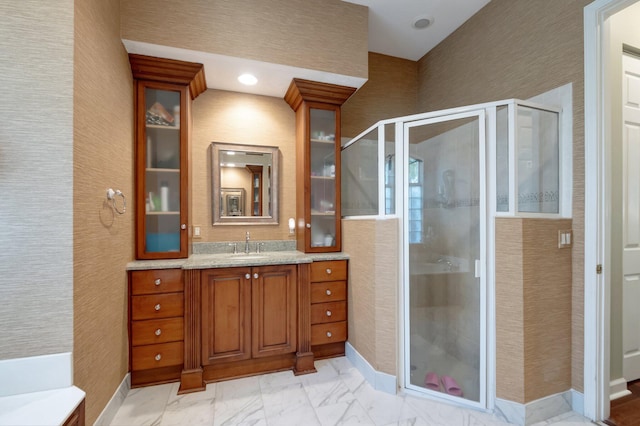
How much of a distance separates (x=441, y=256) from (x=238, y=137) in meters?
2.19

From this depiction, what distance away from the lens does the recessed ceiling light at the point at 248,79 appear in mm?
2416

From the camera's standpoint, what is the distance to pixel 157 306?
81.0 inches

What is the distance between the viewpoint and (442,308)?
207 centimetres

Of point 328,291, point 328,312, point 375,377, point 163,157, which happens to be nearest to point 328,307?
point 328,312

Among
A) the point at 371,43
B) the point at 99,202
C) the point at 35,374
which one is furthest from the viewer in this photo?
the point at 371,43

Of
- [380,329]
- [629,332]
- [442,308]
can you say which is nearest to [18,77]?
[380,329]

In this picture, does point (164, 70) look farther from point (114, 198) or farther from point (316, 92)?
point (316, 92)

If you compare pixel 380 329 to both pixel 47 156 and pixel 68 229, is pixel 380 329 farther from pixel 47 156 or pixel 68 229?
pixel 47 156

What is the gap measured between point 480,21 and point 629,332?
2.83 meters

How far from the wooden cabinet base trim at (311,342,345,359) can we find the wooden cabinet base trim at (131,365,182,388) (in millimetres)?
1140

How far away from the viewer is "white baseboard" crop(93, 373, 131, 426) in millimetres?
1594

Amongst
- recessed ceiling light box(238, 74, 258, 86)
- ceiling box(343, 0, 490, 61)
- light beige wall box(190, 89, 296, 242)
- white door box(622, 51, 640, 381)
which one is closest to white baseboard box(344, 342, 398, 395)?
light beige wall box(190, 89, 296, 242)

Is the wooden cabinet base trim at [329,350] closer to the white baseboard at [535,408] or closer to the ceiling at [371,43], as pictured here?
the white baseboard at [535,408]

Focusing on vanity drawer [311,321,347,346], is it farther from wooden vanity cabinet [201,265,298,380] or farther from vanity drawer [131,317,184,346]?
vanity drawer [131,317,184,346]
